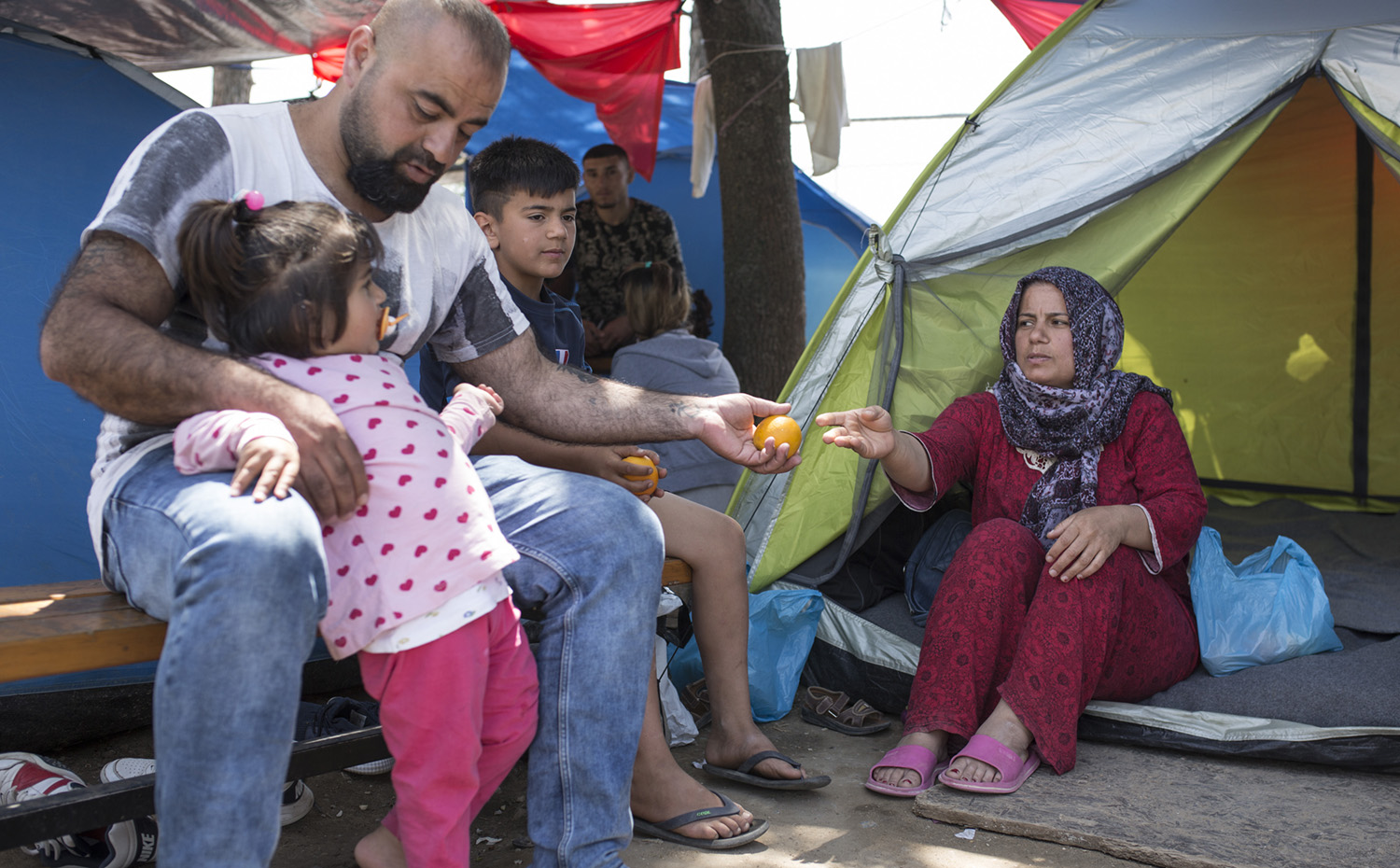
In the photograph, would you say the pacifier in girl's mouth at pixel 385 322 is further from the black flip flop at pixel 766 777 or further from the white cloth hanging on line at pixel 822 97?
the white cloth hanging on line at pixel 822 97

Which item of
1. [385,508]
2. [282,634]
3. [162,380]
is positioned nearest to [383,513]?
[385,508]

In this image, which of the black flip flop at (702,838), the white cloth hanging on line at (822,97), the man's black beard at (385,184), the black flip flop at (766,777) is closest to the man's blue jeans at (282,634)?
the black flip flop at (702,838)

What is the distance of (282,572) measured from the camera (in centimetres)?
145

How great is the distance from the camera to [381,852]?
1904 millimetres

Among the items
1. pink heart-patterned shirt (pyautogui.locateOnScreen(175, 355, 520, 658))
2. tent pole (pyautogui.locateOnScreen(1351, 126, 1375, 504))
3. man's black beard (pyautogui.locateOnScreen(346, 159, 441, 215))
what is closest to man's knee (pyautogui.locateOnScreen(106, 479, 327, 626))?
pink heart-patterned shirt (pyautogui.locateOnScreen(175, 355, 520, 658))

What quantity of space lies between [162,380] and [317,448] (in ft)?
0.89

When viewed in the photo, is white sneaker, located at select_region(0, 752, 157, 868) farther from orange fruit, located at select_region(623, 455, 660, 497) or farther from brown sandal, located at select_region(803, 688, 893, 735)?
brown sandal, located at select_region(803, 688, 893, 735)

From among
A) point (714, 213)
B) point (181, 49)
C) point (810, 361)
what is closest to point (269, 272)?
point (810, 361)

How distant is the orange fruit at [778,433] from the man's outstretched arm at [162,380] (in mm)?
933

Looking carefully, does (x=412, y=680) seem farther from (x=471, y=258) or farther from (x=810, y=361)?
(x=810, y=361)

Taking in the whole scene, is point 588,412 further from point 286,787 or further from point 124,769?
point 124,769

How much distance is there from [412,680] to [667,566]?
0.84m

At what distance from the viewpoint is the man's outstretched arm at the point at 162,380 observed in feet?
5.30

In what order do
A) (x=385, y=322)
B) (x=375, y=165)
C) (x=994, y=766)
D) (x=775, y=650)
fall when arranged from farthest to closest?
1. (x=775, y=650)
2. (x=994, y=766)
3. (x=375, y=165)
4. (x=385, y=322)
